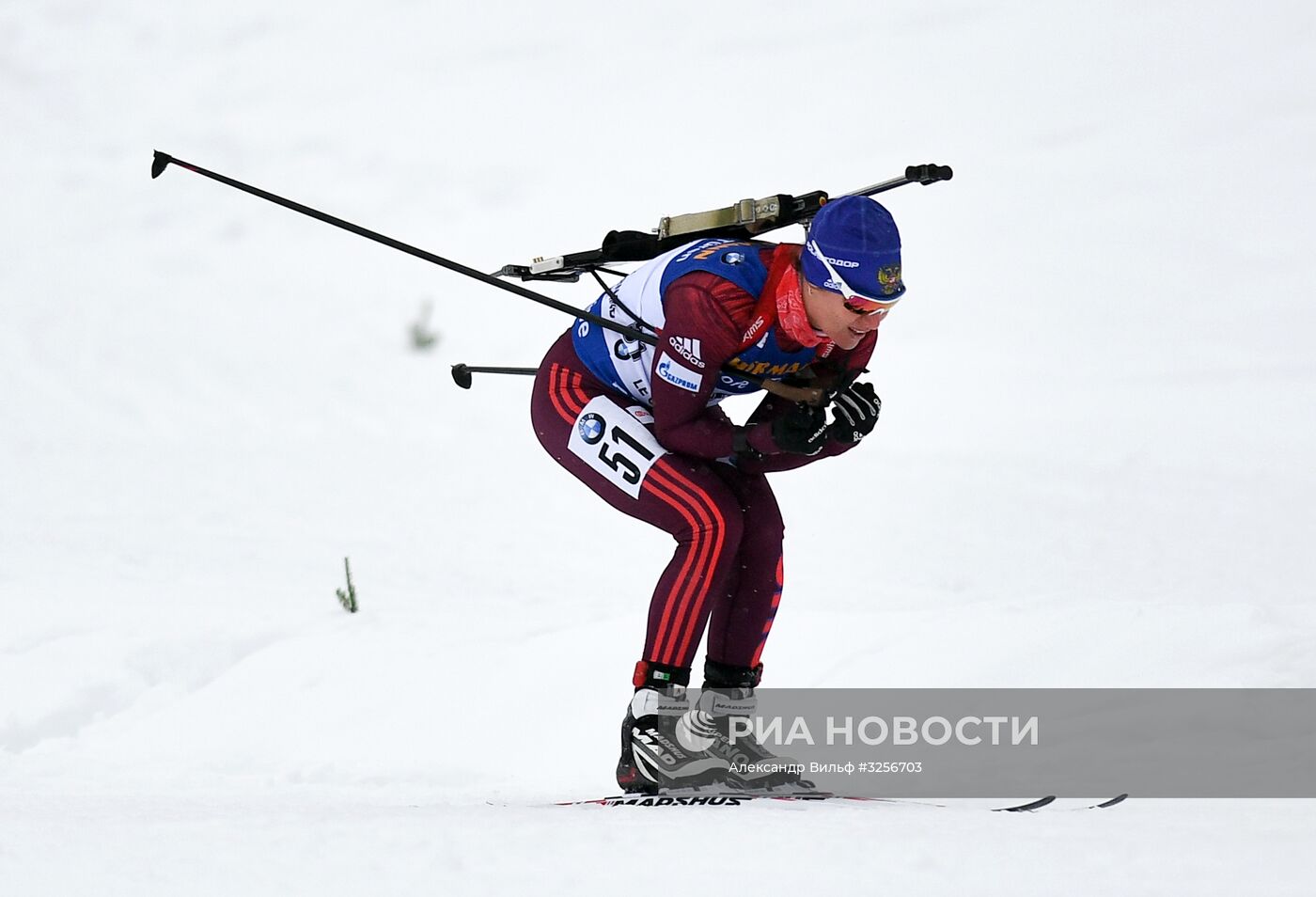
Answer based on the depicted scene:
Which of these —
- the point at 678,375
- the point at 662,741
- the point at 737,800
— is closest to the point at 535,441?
the point at 662,741

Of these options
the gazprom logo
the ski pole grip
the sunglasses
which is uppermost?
the ski pole grip

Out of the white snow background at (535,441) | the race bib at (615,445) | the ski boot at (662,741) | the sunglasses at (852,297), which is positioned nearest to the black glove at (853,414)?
the sunglasses at (852,297)

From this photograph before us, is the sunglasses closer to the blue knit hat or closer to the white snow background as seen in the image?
the blue knit hat

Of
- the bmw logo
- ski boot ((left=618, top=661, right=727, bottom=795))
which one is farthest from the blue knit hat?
ski boot ((left=618, top=661, right=727, bottom=795))

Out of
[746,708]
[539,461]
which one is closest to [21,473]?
[539,461]

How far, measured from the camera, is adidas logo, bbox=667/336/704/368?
12.2 ft

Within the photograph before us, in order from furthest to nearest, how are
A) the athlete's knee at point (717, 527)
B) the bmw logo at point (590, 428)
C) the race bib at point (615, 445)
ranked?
the bmw logo at point (590, 428), the race bib at point (615, 445), the athlete's knee at point (717, 527)

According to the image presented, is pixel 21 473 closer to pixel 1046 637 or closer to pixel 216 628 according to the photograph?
pixel 216 628

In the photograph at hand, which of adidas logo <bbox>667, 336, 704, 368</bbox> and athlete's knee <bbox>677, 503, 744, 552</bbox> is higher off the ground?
adidas logo <bbox>667, 336, 704, 368</bbox>

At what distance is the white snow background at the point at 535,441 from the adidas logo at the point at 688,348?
113 centimetres

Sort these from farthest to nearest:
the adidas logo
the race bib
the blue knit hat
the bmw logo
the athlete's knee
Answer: the bmw logo < the race bib < the athlete's knee < the adidas logo < the blue knit hat

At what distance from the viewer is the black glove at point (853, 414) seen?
380cm

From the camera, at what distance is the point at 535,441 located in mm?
10469

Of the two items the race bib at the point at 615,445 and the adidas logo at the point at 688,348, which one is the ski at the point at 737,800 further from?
the adidas logo at the point at 688,348
